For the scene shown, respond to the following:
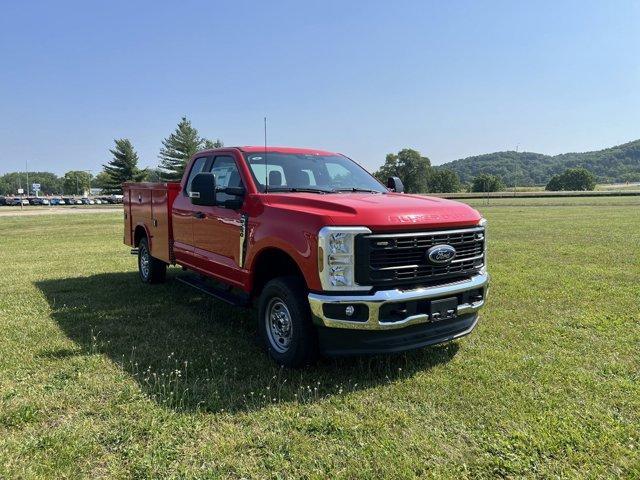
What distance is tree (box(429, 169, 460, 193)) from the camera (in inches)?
4685

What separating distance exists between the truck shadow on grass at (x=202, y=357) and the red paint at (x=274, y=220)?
647 millimetres

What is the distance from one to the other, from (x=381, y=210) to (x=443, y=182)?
399ft

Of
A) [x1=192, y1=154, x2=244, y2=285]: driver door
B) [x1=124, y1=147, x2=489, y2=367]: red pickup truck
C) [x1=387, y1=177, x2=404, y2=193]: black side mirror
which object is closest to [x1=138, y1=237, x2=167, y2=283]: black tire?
[x1=192, y1=154, x2=244, y2=285]: driver door

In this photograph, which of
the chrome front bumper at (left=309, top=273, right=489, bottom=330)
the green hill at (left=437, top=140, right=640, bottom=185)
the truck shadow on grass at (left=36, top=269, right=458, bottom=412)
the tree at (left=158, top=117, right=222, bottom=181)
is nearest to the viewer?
the chrome front bumper at (left=309, top=273, right=489, bottom=330)

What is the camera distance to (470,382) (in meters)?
4.10

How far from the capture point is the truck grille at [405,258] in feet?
12.5

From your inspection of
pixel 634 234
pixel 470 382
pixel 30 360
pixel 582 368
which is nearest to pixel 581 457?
pixel 470 382

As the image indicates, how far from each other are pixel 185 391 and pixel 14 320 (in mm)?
3425

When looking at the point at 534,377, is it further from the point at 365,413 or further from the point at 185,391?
the point at 185,391

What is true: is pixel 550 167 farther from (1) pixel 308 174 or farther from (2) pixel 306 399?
(2) pixel 306 399

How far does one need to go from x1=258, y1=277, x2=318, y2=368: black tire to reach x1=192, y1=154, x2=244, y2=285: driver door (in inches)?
25.4

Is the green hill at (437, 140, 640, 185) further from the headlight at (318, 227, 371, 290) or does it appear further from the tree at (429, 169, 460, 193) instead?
the headlight at (318, 227, 371, 290)

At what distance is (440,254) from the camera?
4074mm

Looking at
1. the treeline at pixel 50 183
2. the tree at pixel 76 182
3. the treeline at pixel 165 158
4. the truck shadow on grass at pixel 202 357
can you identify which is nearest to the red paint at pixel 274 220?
the truck shadow on grass at pixel 202 357
